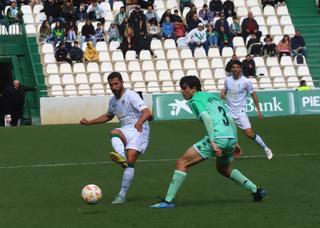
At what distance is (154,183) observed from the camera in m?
16.3

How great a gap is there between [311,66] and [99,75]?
356 inches

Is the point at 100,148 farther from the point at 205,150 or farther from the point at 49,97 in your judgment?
the point at 205,150

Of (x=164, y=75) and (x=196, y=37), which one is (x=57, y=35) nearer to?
(x=164, y=75)

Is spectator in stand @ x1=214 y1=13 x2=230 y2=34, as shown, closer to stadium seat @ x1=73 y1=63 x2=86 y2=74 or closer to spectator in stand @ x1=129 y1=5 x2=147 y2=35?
spectator in stand @ x1=129 y1=5 x2=147 y2=35

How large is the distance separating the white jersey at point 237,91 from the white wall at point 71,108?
1262cm

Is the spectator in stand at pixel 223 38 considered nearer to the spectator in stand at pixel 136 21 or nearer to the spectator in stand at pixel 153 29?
the spectator in stand at pixel 153 29

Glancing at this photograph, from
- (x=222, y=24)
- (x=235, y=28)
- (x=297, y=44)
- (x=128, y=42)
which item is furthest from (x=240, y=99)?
(x=235, y=28)

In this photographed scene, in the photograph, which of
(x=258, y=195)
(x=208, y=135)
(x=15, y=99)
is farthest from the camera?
(x=15, y=99)

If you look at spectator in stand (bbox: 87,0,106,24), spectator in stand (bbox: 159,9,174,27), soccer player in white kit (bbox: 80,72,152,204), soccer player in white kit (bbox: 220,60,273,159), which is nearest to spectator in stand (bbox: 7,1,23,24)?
spectator in stand (bbox: 87,0,106,24)

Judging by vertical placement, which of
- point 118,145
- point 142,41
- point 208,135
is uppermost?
point 142,41

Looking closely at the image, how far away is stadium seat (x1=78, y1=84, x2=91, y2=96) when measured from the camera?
3456cm

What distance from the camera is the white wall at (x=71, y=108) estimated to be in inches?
1293

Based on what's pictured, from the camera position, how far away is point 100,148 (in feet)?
79.0

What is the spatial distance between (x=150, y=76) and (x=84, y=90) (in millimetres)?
2858
